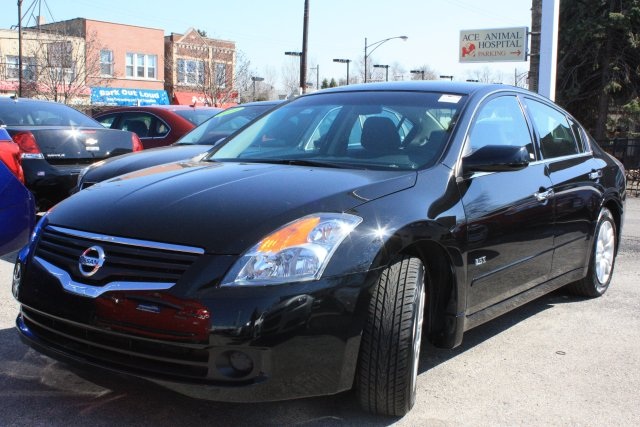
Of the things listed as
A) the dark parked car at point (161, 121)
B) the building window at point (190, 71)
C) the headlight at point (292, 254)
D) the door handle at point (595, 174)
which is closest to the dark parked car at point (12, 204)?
the headlight at point (292, 254)

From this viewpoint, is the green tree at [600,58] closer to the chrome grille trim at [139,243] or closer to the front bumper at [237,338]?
the front bumper at [237,338]

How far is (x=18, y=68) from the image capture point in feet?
121

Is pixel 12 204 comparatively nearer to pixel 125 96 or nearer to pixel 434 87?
pixel 434 87

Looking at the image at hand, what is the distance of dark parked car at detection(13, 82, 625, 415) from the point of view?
100 inches

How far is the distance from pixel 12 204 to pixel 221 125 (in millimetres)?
3856

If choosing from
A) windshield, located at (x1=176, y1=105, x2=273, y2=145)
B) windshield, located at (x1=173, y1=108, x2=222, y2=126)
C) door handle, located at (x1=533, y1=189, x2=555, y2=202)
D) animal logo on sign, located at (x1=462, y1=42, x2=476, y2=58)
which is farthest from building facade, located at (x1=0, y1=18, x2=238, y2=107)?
door handle, located at (x1=533, y1=189, x2=555, y2=202)

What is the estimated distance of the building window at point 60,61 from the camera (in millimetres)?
34438

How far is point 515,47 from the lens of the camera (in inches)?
818

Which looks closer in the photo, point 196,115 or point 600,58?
point 196,115

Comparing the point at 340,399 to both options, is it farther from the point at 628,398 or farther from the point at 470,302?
the point at 628,398

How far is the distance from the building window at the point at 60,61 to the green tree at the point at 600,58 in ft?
79.8

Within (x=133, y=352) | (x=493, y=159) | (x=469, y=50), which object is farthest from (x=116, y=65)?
(x=133, y=352)

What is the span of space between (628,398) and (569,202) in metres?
1.42

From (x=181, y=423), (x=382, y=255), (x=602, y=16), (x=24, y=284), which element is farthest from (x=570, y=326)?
(x=602, y=16)
